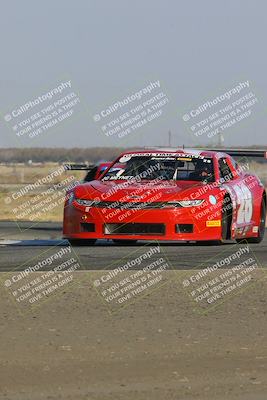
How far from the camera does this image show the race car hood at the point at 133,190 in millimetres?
14539

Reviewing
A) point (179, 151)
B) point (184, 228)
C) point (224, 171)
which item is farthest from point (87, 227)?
point (224, 171)

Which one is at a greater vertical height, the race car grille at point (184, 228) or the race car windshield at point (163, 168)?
the race car windshield at point (163, 168)

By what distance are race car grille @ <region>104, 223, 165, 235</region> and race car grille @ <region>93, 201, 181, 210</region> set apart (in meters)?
0.23

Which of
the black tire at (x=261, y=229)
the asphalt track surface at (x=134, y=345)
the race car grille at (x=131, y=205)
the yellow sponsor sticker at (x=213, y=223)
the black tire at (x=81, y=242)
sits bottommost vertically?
the black tire at (x=261, y=229)

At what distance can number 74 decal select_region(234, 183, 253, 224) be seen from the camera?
50.6 feet

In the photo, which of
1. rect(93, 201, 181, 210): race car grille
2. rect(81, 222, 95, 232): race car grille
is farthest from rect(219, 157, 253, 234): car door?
rect(81, 222, 95, 232): race car grille

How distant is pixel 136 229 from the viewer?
14.4 meters

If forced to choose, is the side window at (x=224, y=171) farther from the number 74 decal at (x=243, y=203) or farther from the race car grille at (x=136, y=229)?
the race car grille at (x=136, y=229)

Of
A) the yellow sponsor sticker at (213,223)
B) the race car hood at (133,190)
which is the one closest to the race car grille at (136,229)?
the race car hood at (133,190)

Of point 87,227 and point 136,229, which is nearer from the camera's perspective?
point 136,229

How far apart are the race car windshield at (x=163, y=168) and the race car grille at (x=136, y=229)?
1206 millimetres

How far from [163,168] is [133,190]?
4.04 ft

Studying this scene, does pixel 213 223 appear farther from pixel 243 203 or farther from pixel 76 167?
pixel 76 167

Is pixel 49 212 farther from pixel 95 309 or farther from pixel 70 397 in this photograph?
pixel 70 397
